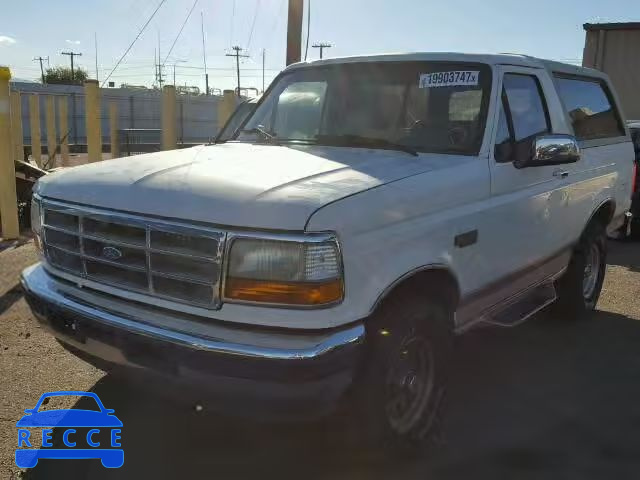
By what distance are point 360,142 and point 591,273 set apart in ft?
10.1

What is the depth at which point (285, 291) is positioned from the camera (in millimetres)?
2441

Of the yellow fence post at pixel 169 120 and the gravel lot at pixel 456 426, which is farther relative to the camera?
the yellow fence post at pixel 169 120

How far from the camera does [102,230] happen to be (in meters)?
2.87

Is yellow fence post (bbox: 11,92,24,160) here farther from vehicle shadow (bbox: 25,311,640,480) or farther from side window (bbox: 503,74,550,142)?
side window (bbox: 503,74,550,142)

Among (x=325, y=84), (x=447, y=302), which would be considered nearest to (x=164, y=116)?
(x=325, y=84)

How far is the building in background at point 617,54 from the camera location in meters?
15.2

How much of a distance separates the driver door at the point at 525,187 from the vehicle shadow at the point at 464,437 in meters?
0.73

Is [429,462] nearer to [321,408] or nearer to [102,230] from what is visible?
[321,408]

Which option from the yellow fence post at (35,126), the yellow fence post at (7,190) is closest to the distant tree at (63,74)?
the yellow fence post at (35,126)

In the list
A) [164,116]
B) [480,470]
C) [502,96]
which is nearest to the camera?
[480,470]

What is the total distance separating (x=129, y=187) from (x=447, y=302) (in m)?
1.68

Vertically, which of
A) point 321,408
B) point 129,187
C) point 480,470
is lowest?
point 480,470

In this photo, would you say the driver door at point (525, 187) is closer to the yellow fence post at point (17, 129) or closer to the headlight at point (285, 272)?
the headlight at point (285, 272)

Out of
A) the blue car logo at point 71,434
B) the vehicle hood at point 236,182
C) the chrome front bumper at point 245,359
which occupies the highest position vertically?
the vehicle hood at point 236,182
